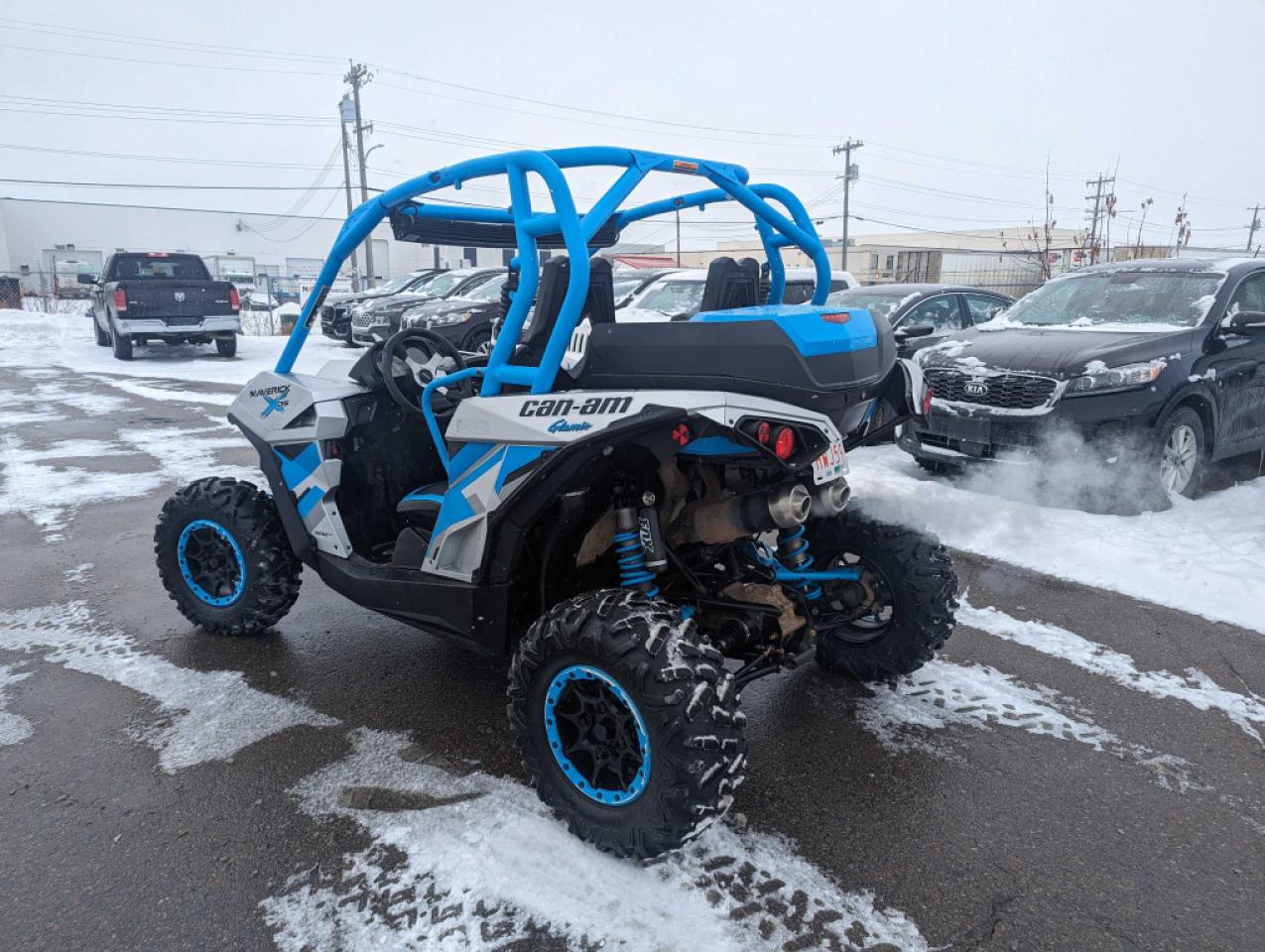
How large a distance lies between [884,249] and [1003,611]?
5343cm

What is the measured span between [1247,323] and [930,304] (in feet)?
10.9

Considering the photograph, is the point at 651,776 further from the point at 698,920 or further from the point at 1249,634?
the point at 1249,634

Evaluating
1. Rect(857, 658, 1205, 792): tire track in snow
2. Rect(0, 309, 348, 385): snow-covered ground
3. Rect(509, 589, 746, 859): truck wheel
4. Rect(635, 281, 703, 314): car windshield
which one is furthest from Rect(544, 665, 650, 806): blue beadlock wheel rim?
Rect(0, 309, 348, 385): snow-covered ground

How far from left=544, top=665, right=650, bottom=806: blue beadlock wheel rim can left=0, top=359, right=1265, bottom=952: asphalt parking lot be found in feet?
0.70

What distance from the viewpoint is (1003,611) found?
4.45 metres

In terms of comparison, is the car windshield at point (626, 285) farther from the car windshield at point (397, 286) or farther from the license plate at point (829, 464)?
the license plate at point (829, 464)

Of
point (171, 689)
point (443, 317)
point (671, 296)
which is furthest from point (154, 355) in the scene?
point (171, 689)

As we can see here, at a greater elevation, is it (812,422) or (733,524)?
(812,422)

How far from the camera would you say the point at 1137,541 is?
5.36 meters

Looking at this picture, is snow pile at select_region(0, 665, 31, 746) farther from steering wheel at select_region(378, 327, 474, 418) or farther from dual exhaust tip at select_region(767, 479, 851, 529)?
dual exhaust tip at select_region(767, 479, 851, 529)

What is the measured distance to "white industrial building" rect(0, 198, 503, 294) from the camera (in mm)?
55094

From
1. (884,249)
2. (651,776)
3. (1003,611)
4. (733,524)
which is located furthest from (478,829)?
(884,249)

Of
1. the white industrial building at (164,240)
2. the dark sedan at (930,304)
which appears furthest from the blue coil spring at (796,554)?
the white industrial building at (164,240)

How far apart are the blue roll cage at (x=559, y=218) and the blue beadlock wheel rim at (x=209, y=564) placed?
143 cm
